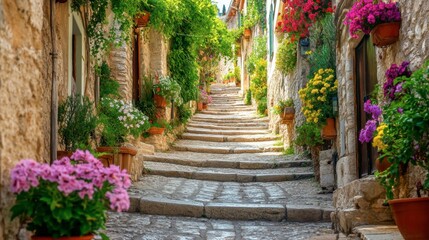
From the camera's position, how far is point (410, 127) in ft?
10.9

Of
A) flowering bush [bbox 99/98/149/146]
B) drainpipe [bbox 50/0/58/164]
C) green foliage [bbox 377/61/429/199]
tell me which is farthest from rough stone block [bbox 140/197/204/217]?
green foliage [bbox 377/61/429/199]

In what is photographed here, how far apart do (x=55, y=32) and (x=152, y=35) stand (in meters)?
6.31

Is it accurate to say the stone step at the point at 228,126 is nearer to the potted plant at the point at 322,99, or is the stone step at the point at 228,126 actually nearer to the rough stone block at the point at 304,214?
the potted plant at the point at 322,99

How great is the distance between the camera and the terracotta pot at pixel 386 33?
4.48 m

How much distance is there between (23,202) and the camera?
8.18ft

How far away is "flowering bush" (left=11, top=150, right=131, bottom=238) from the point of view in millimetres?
2465

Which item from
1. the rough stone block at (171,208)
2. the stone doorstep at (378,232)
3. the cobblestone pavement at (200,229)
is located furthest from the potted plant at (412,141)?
the rough stone block at (171,208)

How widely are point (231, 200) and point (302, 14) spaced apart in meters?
3.56

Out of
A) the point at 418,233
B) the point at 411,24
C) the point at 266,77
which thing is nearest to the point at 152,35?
the point at 266,77

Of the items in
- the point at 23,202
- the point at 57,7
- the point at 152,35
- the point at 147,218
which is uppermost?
the point at 152,35

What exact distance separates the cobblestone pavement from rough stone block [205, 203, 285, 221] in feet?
0.47

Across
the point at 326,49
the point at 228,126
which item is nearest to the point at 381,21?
the point at 326,49

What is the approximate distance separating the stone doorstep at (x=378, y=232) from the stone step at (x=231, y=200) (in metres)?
1.80

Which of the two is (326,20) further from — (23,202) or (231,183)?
(23,202)
